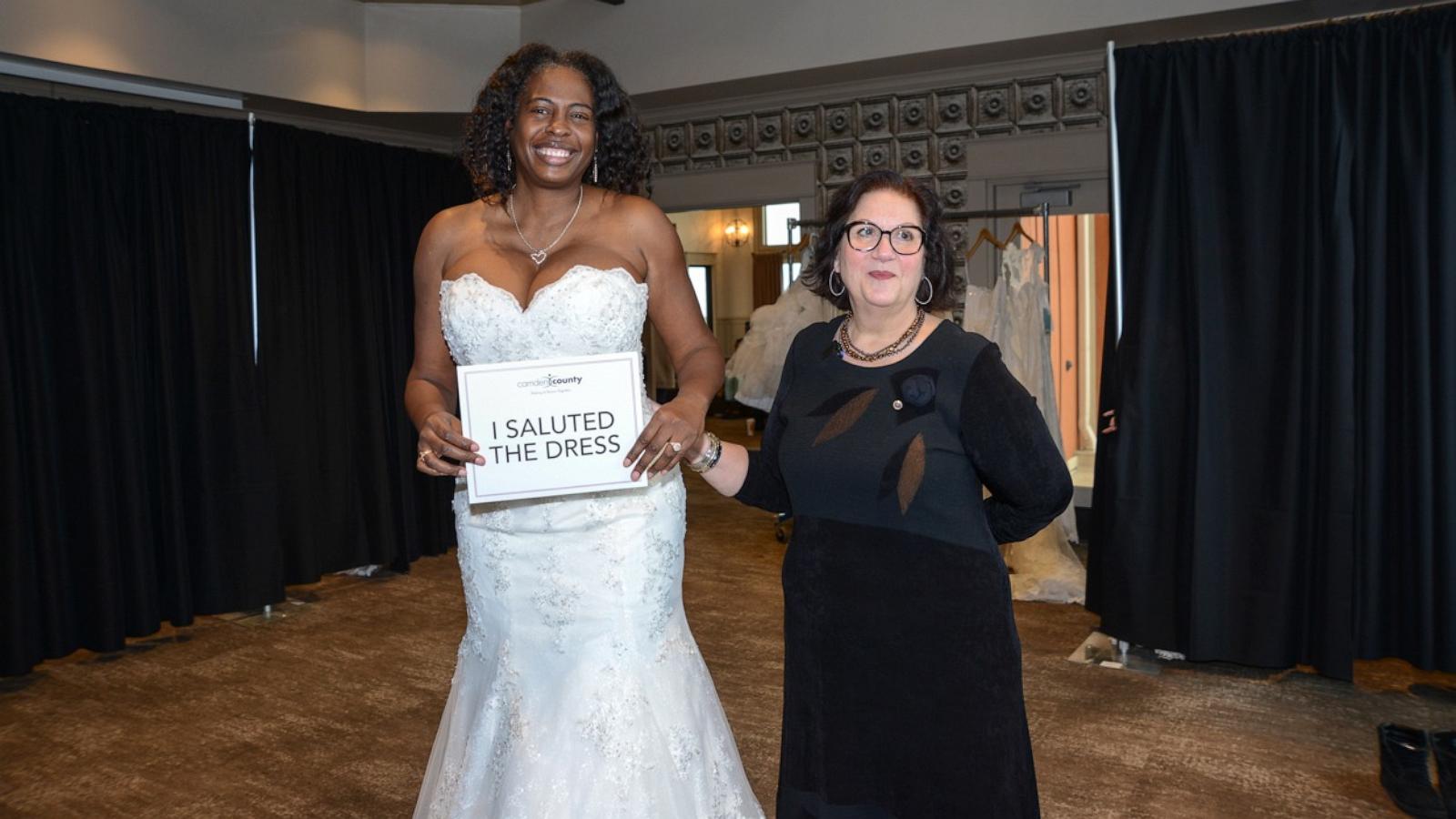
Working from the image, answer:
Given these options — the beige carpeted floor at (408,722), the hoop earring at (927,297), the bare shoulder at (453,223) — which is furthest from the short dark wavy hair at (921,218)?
the beige carpeted floor at (408,722)

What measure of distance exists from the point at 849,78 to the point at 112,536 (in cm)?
504

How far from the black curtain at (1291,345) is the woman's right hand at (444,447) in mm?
3107

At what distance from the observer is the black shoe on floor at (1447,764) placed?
3180 millimetres

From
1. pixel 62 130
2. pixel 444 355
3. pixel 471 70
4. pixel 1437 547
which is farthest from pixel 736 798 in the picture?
pixel 471 70

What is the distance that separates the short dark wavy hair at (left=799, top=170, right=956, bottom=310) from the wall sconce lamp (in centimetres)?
1579

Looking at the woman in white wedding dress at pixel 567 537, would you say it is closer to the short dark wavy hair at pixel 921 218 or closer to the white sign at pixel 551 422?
the white sign at pixel 551 422

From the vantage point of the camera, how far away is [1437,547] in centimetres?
412

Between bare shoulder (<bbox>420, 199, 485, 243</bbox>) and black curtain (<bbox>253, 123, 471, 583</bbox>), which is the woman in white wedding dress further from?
black curtain (<bbox>253, 123, 471, 583</bbox>)

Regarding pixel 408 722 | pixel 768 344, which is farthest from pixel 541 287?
pixel 768 344

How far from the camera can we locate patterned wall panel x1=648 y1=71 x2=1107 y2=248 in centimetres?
685

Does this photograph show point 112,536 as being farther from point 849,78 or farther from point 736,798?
point 849,78

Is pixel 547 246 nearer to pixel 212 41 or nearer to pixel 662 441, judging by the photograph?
pixel 662 441

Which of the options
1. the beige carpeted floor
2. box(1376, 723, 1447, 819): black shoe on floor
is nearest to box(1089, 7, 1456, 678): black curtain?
the beige carpeted floor

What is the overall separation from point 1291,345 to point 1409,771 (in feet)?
5.20
